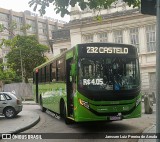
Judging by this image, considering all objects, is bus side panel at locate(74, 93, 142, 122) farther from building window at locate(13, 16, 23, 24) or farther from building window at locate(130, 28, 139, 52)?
building window at locate(13, 16, 23, 24)

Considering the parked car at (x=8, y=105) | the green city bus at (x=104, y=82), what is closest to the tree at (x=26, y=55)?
the parked car at (x=8, y=105)

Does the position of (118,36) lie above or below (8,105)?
above

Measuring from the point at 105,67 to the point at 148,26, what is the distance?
25.7 meters

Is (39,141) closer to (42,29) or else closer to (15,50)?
(15,50)

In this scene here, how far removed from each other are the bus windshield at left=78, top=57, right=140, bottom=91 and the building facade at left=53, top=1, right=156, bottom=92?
897 inches

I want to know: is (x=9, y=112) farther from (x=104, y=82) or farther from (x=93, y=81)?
(x=104, y=82)

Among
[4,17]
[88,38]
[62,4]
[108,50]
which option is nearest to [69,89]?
[108,50]

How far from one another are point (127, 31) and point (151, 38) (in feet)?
9.23

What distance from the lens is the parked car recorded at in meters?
18.6

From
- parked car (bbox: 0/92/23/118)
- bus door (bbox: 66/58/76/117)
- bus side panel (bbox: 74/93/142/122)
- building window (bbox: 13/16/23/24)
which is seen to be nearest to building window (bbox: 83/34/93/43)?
parked car (bbox: 0/92/23/118)

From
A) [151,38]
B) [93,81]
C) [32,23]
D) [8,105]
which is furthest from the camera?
[32,23]

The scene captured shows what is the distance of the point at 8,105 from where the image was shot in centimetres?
1866

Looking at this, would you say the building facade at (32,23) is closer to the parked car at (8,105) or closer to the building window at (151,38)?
the building window at (151,38)

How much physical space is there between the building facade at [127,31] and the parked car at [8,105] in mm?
17479
